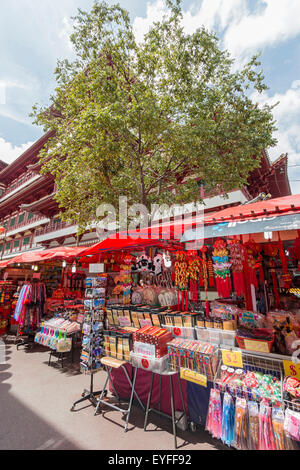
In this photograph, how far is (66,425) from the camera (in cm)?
313

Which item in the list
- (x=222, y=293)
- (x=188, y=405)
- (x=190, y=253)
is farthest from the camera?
(x=222, y=293)

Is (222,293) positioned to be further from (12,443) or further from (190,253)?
(12,443)

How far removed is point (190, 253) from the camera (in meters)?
4.44

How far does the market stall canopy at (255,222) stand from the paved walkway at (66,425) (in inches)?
106

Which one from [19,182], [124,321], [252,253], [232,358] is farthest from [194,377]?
[19,182]

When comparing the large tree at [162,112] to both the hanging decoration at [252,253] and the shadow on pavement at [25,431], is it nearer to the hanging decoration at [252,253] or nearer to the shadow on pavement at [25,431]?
the hanging decoration at [252,253]

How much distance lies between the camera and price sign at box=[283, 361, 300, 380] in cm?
217

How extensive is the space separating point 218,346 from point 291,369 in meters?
0.80

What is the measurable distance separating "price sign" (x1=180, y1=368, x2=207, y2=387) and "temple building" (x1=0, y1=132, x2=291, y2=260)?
6.87 meters

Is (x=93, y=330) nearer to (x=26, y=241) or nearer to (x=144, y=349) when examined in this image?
(x=144, y=349)

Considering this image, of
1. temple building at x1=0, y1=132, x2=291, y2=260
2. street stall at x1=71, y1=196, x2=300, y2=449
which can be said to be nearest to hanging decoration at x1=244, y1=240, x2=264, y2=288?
street stall at x1=71, y1=196, x2=300, y2=449

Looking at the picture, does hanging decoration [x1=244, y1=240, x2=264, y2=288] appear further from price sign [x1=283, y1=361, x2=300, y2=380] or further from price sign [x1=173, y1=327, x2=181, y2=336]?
price sign [x1=283, y1=361, x2=300, y2=380]

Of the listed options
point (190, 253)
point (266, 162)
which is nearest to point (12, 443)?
point (190, 253)

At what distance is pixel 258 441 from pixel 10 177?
39271 millimetres
